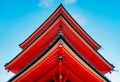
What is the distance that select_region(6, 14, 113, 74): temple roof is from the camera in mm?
9820

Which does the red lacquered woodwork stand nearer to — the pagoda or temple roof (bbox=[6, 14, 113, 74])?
the pagoda

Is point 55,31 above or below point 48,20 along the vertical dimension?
below

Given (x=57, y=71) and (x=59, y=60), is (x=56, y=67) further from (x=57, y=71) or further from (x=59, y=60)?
(x=59, y=60)

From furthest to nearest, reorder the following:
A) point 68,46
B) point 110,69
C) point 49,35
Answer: point 110,69
point 49,35
point 68,46

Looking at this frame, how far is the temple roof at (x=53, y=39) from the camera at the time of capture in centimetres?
982

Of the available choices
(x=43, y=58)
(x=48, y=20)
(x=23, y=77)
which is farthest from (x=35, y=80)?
(x=48, y=20)

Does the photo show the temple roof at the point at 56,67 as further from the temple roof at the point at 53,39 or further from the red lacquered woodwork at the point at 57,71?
the temple roof at the point at 53,39

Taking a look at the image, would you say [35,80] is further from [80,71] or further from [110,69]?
[110,69]

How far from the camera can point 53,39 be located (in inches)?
421

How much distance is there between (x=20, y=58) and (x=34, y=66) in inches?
157

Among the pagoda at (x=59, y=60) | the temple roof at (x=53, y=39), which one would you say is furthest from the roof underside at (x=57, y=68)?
the temple roof at (x=53, y=39)

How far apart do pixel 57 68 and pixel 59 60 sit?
1100 millimetres

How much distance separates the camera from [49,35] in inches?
404

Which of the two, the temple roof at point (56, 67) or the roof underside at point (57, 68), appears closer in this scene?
the temple roof at point (56, 67)
